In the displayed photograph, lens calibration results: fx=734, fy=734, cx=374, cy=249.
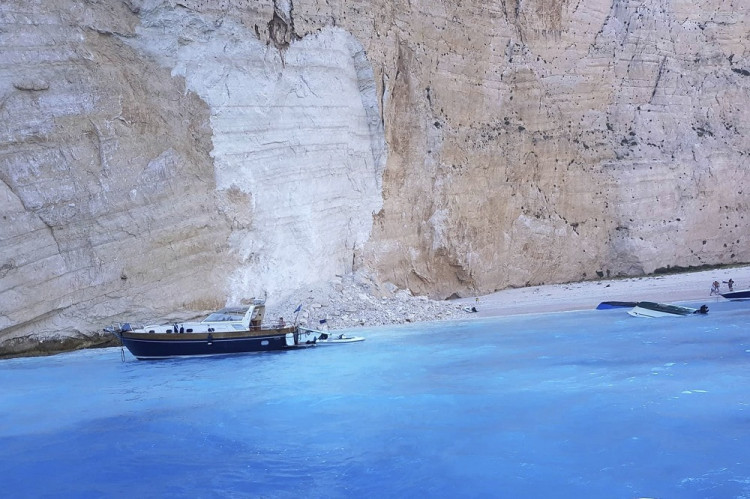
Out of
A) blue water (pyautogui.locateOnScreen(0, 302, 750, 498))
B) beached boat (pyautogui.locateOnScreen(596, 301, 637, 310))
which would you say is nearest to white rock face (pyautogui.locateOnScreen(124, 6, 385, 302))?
blue water (pyautogui.locateOnScreen(0, 302, 750, 498))

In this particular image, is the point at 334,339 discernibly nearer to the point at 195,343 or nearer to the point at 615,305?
the point at 195,343

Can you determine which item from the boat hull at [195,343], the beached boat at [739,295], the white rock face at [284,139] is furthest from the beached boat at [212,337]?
the beached boat at [739,295]

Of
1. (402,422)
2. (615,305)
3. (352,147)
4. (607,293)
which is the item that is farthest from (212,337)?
(607,293)

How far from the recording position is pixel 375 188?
21.8 meters

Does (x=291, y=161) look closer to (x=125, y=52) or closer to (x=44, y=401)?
(x=125, y=52)

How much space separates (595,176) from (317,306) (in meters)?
12.0

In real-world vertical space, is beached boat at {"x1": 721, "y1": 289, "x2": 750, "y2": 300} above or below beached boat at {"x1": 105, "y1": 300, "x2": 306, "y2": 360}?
below

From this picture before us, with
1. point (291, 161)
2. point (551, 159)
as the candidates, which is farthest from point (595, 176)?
point (291, 161)

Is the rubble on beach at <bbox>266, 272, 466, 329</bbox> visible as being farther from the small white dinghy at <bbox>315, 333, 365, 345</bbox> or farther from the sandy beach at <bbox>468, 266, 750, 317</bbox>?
the small white dinghy at <bbox>315, 333, 365, 345</bbox>

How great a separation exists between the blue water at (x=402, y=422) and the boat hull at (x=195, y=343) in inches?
20.3

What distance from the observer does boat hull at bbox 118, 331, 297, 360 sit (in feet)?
48.3

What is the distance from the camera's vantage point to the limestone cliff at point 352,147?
648 inches

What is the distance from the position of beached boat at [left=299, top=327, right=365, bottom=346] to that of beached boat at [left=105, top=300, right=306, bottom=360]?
33 cm

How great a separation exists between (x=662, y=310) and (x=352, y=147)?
9.59 metres
